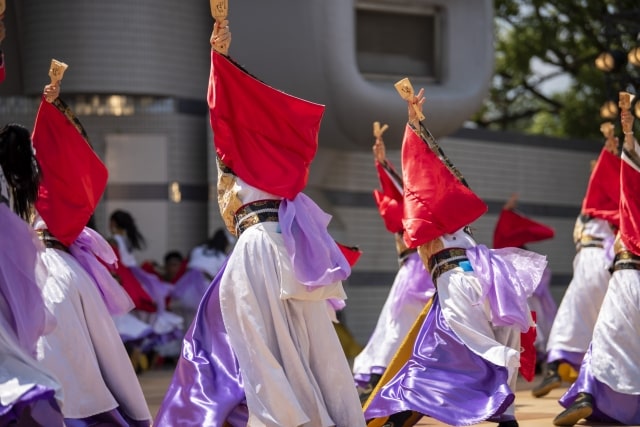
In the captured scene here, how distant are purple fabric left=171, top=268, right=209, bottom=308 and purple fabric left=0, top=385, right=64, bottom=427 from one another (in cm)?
898

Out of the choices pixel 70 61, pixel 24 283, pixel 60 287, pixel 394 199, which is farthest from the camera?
pixel 70 61

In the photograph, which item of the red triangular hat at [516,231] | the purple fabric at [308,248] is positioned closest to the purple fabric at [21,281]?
the purple fabric at [308,248]

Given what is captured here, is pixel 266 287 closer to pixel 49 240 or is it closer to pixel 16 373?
pixel 16 373

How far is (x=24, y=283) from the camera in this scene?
582cm

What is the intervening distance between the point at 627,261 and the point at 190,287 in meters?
7.09

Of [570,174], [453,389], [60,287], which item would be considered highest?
[60,287]

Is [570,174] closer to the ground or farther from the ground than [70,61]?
closer to the ground

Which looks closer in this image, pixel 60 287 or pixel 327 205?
pixel 60 287

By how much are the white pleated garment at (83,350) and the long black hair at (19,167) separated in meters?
1.05

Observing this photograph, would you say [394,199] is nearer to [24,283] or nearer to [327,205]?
[24,283]

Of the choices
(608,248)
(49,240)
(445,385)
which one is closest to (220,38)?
(49,240)

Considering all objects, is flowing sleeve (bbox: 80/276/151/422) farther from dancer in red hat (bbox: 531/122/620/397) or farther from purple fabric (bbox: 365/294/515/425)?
dancer in red hat (bbox: 531/122/620/397)

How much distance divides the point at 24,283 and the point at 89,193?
204 centimetres

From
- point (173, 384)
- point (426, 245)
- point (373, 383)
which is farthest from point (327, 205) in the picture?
point (173, 384)
